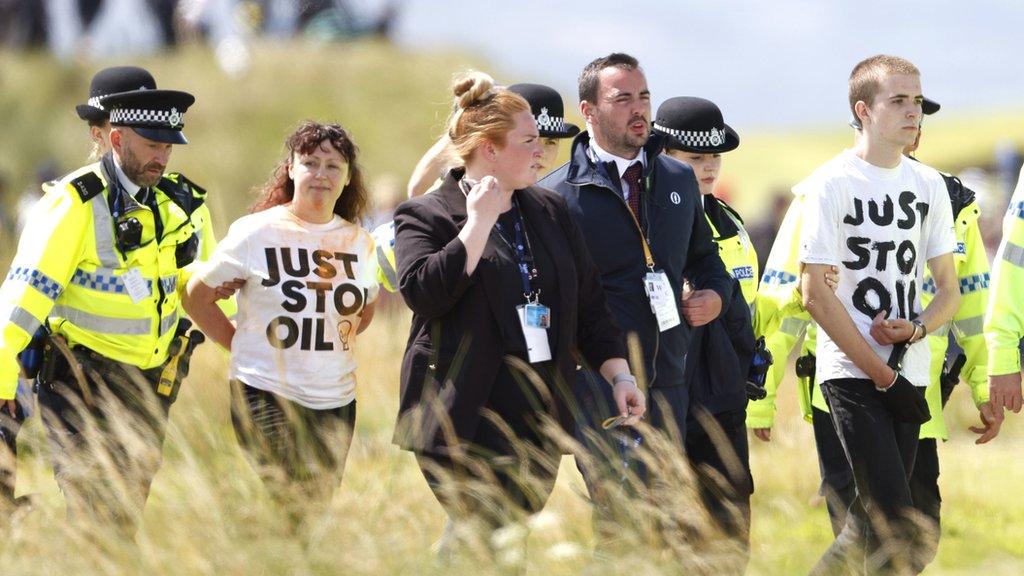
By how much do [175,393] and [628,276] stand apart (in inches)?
70.9

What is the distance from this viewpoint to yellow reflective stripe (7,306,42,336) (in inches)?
242

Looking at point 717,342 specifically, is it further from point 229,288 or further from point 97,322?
point 97,322

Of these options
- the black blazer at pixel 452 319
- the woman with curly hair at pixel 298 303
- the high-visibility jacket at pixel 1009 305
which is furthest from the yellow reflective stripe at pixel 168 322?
the high-visibility jacket at pixel 1009 305

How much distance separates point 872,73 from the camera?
6.48m

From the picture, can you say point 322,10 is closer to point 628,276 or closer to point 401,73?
point 401,73

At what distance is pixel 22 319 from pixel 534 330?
6.27ft

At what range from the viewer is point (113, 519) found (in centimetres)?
551

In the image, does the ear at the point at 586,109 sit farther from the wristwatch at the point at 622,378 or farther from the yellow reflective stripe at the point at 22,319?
the yellow reflective stripe at the point at 22,319

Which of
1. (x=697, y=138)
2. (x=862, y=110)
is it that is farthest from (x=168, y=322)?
(x=862, y=110)

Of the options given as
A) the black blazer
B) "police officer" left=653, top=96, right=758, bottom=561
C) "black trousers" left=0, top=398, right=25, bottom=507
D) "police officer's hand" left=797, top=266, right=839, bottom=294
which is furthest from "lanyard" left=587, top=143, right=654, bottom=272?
"black trousers" left=0, top=398, right=25, bottom=507

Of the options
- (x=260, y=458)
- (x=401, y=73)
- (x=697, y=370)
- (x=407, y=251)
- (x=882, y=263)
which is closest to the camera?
(x=407, y=251)

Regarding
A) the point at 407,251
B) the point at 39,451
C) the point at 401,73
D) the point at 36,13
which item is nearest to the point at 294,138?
the point at 407,251

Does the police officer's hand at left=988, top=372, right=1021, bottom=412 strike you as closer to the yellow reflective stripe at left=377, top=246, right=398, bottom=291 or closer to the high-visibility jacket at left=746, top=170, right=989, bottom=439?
the high-visibility jacket at left=746, top=170, right=989, bottom=439

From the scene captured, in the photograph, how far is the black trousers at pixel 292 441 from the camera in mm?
5613
